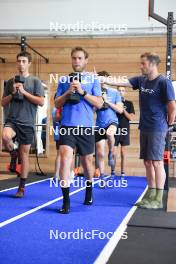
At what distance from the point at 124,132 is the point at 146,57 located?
3752 millimetres

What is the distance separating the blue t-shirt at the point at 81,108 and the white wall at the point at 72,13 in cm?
543

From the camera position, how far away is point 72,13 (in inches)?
365

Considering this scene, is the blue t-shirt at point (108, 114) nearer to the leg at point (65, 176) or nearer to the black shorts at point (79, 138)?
the black shorts at point (79, 138)

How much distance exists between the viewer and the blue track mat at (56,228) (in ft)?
7.45

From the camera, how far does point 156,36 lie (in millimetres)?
9031

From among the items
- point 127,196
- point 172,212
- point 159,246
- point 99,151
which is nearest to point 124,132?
point 99,151

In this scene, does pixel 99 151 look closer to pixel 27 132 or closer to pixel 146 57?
pixel 27 132

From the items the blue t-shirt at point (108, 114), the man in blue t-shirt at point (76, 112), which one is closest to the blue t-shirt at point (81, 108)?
the man in blue t-shirt at point (76, 112)

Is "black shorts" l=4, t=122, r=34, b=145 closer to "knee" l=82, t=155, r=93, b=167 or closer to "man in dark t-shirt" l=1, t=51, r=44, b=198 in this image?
"man in dark t-shirt" l=1, t=51, r=44, b=198

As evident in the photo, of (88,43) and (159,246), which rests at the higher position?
(88,43)

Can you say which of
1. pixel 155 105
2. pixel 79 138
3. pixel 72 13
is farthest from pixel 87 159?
pixel 72 13

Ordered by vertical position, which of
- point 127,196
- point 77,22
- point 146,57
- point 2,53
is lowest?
point 127,196

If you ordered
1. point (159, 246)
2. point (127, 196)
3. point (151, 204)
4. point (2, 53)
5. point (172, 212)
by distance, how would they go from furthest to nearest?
1. point (2, 53)
2. point (127, 196)
3. point (151, 204)
4. point (172, 212)
5. point (159, 246)

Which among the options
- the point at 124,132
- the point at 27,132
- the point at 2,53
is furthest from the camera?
the point at 2,53
